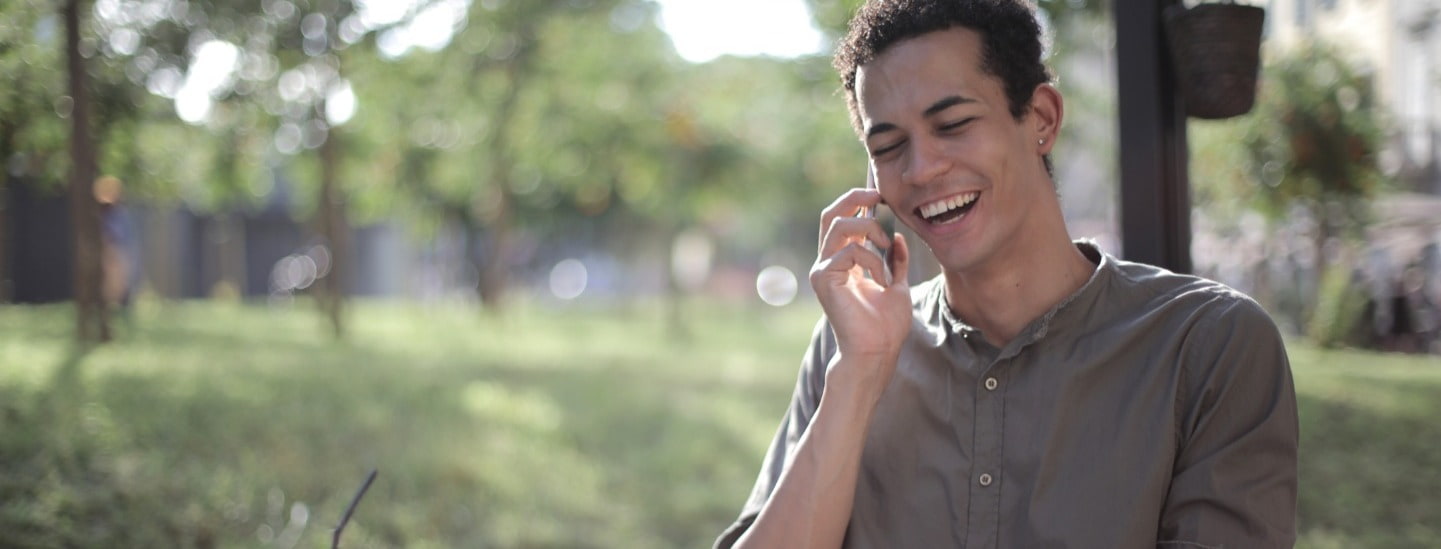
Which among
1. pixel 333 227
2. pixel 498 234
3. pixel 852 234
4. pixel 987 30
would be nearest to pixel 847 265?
pixel 852 234

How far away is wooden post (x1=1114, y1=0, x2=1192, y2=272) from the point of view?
259cm

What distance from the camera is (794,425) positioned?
1831 millimetres

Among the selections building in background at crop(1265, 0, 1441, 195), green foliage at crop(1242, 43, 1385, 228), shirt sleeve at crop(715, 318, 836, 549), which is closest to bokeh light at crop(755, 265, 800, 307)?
green foliage at crop(1242, 43, 1385, 228)

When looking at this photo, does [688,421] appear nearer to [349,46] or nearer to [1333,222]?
[349,46]

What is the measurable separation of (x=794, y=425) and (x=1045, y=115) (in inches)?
24.6

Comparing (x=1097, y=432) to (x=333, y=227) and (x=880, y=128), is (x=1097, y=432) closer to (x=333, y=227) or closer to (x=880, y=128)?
(x=880, y=128)

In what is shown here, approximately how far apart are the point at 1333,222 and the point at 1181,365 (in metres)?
5.89

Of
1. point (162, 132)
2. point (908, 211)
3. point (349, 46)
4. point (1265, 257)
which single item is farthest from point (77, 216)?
point (1265, 257)

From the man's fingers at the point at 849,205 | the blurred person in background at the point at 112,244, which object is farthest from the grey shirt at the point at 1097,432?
the blurred person in background at the point at 112,244

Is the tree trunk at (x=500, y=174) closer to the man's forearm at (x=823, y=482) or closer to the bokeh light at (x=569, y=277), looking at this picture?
the man's forearm at (x=823, y=482)

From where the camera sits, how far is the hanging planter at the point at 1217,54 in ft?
8.13

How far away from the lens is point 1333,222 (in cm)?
661

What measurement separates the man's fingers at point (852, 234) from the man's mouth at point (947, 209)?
66 mm

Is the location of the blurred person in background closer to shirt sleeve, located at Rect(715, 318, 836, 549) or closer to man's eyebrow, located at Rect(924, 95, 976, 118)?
shirt sleeve, located at Rect(715, 318, 836, 549)
